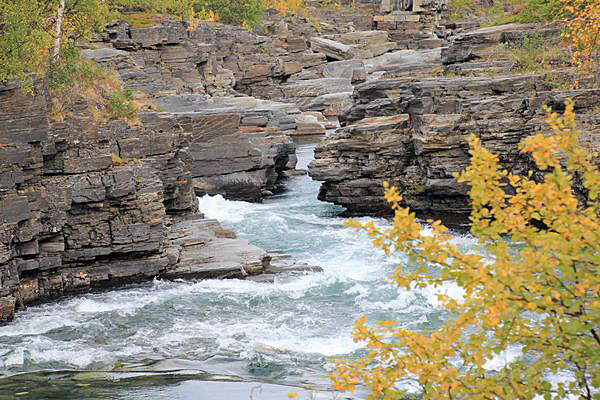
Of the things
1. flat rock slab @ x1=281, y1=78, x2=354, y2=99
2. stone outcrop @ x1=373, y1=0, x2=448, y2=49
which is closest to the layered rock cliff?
flat rock slab @ x1=281, y1=78, x2=354, y2=99

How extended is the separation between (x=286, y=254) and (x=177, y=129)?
230 inches

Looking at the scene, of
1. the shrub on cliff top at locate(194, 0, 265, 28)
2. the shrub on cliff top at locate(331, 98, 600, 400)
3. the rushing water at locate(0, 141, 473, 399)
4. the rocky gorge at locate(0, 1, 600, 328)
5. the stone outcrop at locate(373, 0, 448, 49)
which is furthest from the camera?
the stone outcrop at locate(373, 0, 448, 49)

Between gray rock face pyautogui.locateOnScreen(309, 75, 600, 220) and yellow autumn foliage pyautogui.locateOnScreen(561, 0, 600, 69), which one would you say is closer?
yellow autumn foliage pyautogui.locateOnScreen(561, 0, 600, 69)

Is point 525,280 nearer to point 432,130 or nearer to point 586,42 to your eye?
→ point 432,130

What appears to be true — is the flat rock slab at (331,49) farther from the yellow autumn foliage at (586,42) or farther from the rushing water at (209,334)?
the rushing water at (209,334)

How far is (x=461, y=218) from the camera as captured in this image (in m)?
31.3

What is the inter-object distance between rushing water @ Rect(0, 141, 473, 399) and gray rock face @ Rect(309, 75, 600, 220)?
375cm

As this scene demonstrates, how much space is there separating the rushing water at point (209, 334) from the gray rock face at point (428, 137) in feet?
12.3

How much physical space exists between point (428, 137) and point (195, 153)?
11331 mm

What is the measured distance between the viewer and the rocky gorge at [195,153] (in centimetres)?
2211

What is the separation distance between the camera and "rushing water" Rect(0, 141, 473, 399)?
15.5m

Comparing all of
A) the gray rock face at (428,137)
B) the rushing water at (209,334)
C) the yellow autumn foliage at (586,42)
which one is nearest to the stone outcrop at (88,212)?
the rushing water at (209,334)

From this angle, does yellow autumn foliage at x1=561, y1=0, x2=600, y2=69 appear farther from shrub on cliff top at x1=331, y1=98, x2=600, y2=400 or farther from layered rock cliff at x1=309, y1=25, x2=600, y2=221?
shrub on cliff top at x1=331, y1=98, x2=600, y2=400

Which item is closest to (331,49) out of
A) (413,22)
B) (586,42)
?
(413,22)
